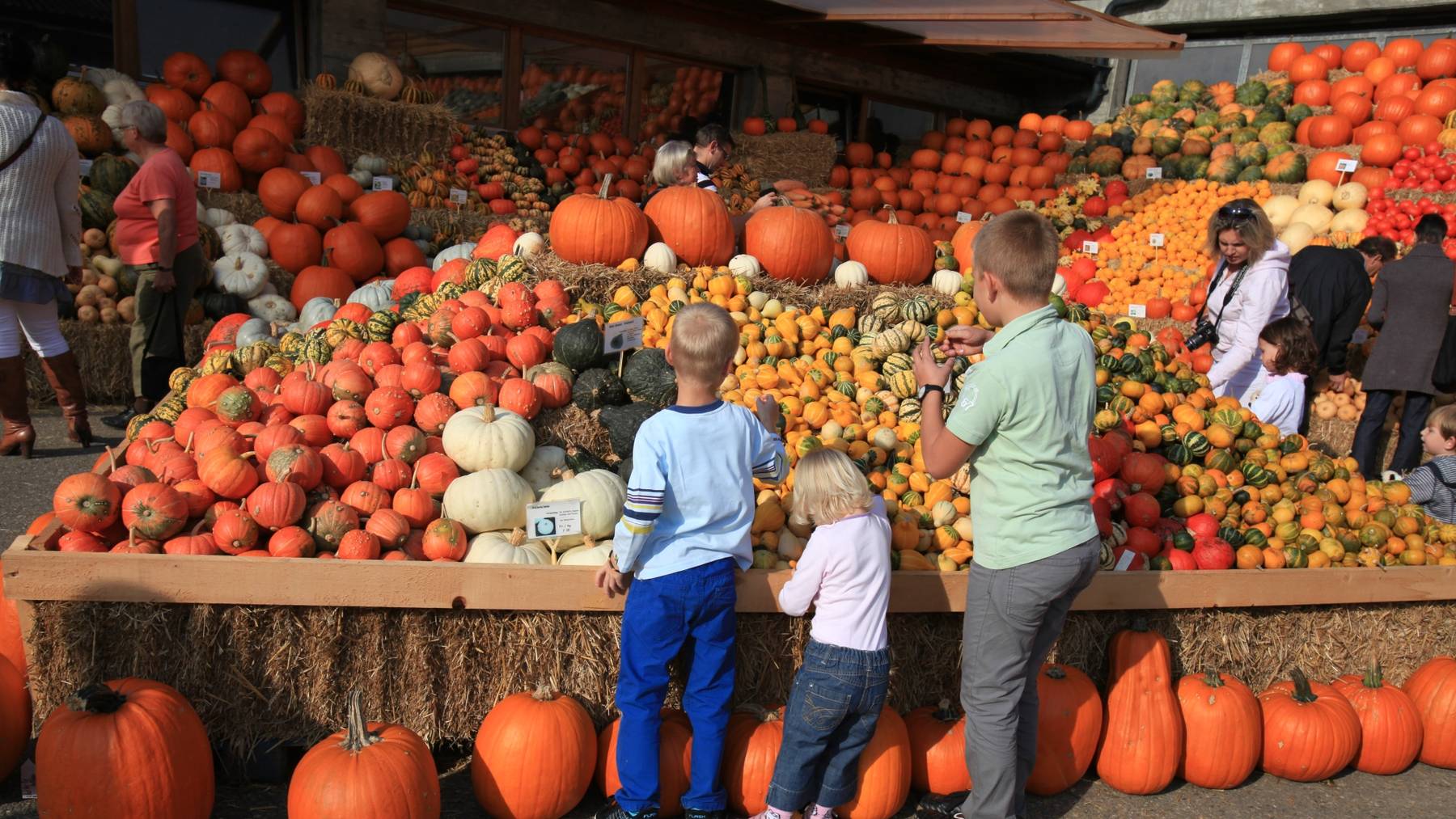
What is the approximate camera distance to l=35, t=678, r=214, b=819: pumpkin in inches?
96.3

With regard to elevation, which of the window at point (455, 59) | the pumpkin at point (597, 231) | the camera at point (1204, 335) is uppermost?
the window at point (455, 59)

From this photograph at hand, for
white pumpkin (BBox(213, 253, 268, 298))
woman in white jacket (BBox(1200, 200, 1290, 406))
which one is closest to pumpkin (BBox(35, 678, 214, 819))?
white pumpkin (BBox(213, 253, 268, 298))

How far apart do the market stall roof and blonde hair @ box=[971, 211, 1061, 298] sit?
7.52 m

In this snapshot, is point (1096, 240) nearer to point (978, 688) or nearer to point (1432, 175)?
point (1432, 175)

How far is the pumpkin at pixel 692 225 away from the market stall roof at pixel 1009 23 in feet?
17.7

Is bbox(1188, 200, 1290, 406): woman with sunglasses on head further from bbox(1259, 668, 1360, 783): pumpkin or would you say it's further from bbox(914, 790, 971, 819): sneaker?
bbox(914, 790, 971, 819): sneaker

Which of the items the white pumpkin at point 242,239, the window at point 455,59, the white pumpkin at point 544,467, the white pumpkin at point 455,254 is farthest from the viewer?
the window at point 455,59

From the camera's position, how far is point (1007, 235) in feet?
8.55

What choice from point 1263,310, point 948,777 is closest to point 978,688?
point 948,777

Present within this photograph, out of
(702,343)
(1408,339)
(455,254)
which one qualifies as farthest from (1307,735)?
(455,254)

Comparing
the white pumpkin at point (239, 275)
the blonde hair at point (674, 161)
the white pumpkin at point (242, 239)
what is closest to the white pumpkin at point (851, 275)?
the blonde hair at point (674, 161)

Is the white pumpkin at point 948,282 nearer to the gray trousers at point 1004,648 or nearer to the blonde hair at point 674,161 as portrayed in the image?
the blonde hair at point 674,161

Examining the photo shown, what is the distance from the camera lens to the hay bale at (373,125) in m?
8.51

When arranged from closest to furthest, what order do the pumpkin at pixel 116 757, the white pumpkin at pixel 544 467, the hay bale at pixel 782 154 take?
the pumpkin at pixel 116 757, the white pumpkin at pixel 544 467, the hay bale at pixel 782 154
